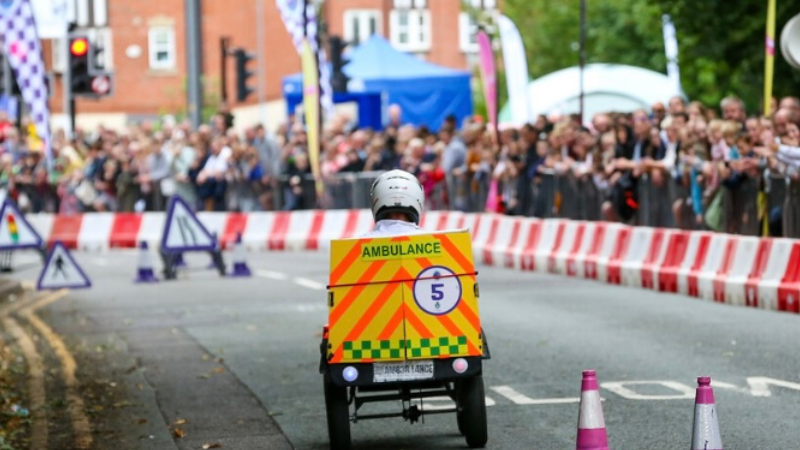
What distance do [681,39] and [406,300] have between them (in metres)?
25.1

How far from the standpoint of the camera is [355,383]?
1088 centimetres

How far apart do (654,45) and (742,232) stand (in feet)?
119

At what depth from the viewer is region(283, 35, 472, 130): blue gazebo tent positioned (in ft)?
159

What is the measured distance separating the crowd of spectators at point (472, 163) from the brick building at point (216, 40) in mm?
33615

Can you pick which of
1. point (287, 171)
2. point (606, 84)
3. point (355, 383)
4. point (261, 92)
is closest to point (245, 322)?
point (355, 383)

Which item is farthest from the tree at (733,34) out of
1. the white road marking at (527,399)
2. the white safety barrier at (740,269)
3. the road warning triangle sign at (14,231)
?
the white road marking at (527,399)

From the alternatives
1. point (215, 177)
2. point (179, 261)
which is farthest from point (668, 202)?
point (215, 177)

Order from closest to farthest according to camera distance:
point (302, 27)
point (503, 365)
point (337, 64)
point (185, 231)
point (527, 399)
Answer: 1. point (527, 399)
2. point (503, 365)
3. point (185, 231)
4. point (302, 27)
5. point (337, 64)

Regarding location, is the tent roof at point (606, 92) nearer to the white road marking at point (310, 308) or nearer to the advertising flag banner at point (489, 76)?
the advertising flag banner at point (489, 76)

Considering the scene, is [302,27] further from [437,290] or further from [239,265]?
[437,290]

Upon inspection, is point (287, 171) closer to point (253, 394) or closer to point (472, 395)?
point (253, 394)

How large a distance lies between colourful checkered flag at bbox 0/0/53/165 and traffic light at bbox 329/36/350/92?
17.0ft

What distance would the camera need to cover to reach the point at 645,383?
45.0 feet

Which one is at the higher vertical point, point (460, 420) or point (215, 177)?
point (460, 420)
